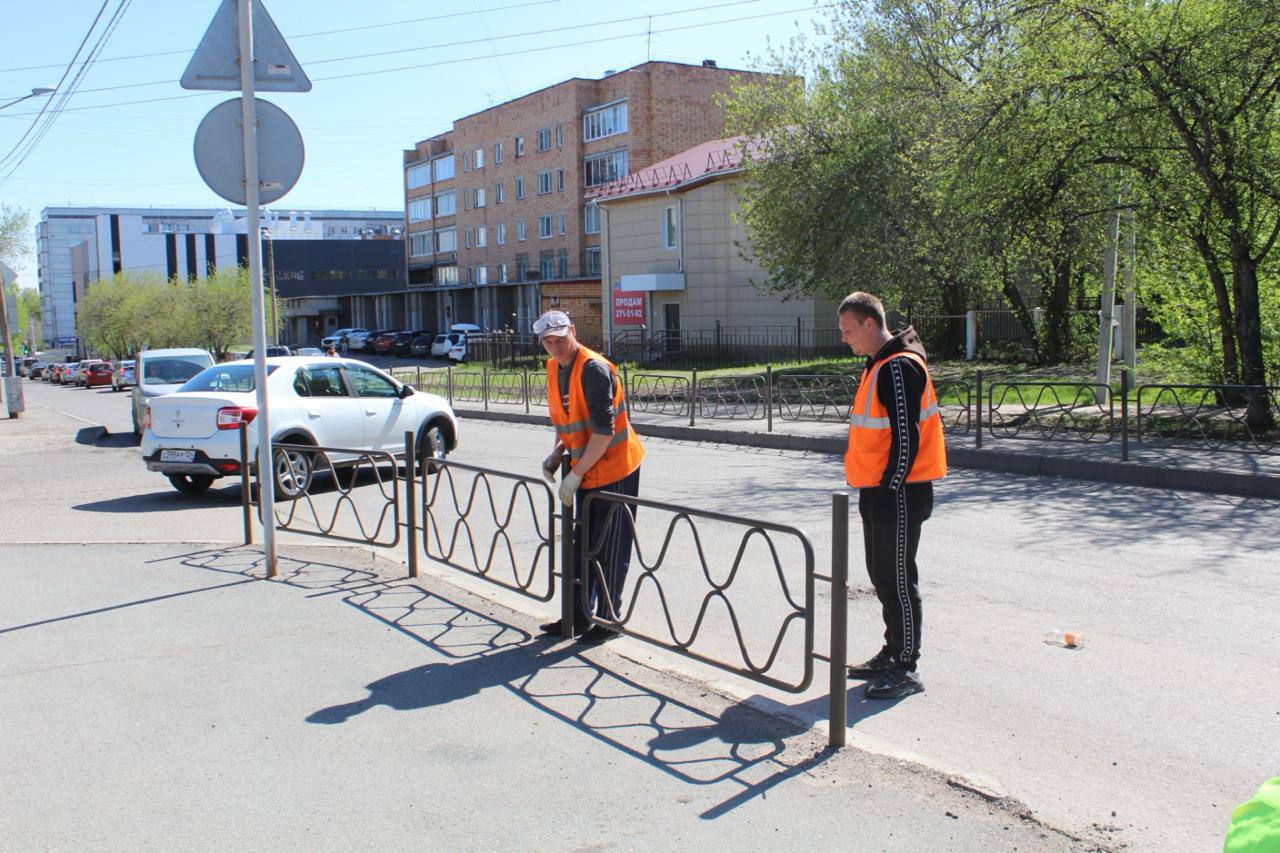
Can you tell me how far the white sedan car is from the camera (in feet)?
38.6

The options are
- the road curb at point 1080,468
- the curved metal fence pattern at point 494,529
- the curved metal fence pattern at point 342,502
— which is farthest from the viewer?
the road curb at point 1080,468

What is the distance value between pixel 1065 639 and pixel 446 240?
71.7m

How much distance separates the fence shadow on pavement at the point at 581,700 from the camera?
4.29 metres

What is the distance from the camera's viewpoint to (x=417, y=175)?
7762 cm

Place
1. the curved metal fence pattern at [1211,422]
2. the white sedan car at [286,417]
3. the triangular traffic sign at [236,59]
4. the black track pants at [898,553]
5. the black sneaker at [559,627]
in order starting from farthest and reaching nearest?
the curved metal fence pattern at [1211,422]
the white sedan car at [286,417]
the triangular traffic sign at [236,59]
the black sneaker at [559,627]
the black track pants at [898,553]

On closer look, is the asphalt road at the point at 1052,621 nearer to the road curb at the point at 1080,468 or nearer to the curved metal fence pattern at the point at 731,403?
the road curb at the point at 1080,468

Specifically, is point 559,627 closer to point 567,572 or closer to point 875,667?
point 567,572

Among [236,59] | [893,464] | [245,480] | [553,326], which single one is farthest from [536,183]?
[893,464]

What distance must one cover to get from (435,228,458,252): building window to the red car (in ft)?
78.5

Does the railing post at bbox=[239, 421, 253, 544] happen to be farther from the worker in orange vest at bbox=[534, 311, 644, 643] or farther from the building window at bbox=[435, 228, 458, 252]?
the building window at bbox=[435, 228, 458, 252]

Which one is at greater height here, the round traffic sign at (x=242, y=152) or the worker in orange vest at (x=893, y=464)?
the round traffic sign at (x=242, y=152)

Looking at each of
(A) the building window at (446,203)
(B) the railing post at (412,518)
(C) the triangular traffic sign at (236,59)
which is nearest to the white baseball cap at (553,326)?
(B) the railing post at (412,518)

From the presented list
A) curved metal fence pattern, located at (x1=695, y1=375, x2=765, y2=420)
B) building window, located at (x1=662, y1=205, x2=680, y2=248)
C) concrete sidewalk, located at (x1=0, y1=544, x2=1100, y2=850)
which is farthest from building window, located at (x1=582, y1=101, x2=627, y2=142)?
concrete sidewalk, located at (x1=0, y1=544, x2=1100, y2=850)

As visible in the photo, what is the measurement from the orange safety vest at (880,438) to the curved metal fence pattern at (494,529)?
6.64 feet
